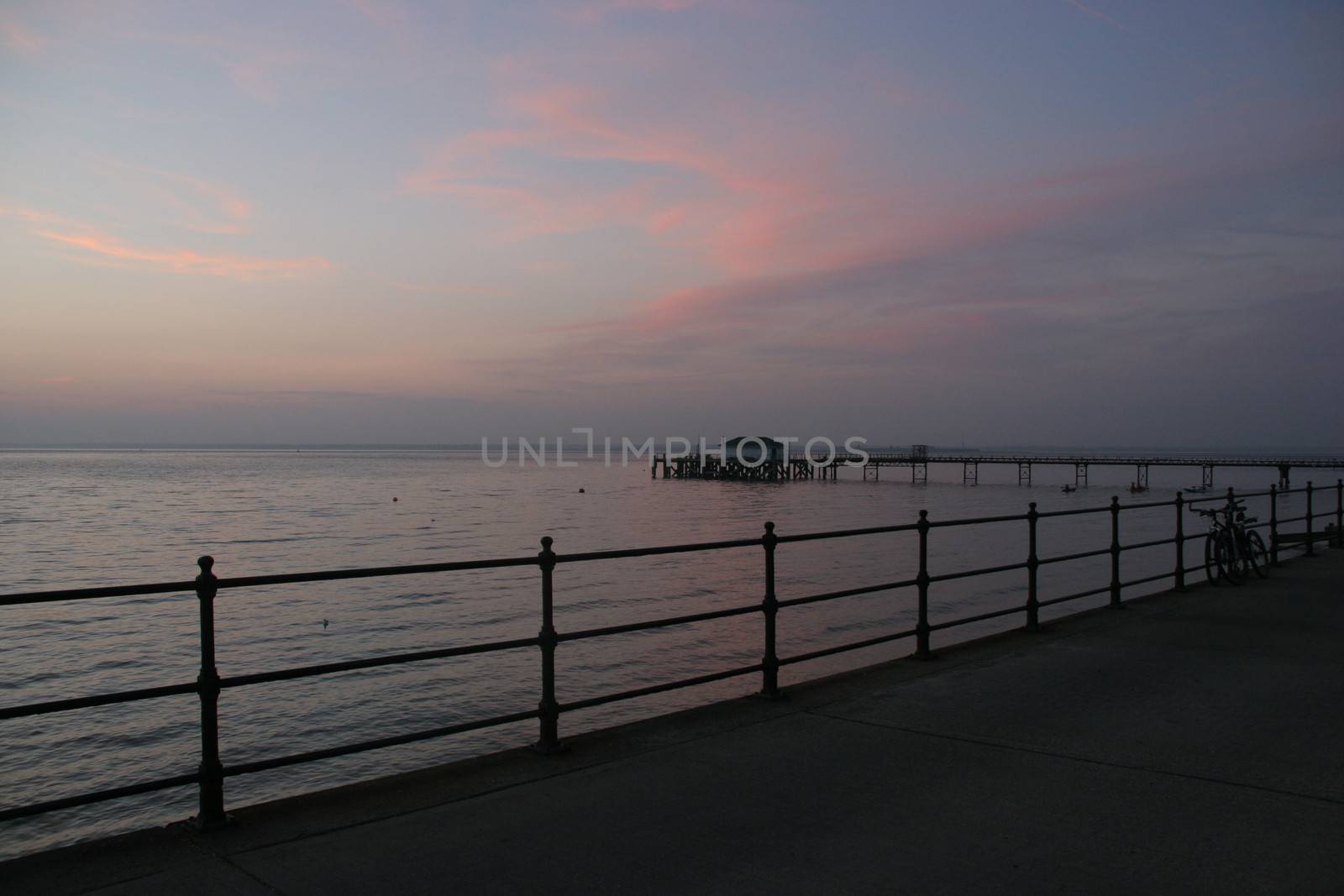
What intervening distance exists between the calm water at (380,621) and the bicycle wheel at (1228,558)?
14.5 ft

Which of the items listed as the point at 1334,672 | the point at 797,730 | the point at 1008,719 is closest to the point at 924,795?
the point at 797,730

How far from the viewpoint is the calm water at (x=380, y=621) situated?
1078 centimetres

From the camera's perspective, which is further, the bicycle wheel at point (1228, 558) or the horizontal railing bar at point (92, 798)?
the bicycle wheel at point (1228, 558)

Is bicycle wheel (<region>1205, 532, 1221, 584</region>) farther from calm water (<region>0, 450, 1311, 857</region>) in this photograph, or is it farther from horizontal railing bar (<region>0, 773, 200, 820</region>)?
horizontal railing bar (<region>0, 773, 200, 820</region>)

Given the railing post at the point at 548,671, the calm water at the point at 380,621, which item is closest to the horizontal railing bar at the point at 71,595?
the railing post at the point at 548,671

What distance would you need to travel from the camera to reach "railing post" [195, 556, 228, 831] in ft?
14.3

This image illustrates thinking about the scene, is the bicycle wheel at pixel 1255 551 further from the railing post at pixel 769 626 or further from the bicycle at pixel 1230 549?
the railing post at pixel 769 626

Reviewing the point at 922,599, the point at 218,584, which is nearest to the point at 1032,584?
the point at 922,599

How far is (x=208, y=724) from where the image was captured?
4477mm

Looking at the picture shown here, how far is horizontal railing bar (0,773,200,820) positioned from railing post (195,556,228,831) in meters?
0.08

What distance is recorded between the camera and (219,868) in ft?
12.9

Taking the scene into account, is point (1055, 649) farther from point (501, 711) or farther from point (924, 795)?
point (501, 711)

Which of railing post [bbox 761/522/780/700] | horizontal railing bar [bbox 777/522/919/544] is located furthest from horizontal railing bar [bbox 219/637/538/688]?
horizontal railing bar [bbox 777/522/919/544]

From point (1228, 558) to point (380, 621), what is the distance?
14.6 m
